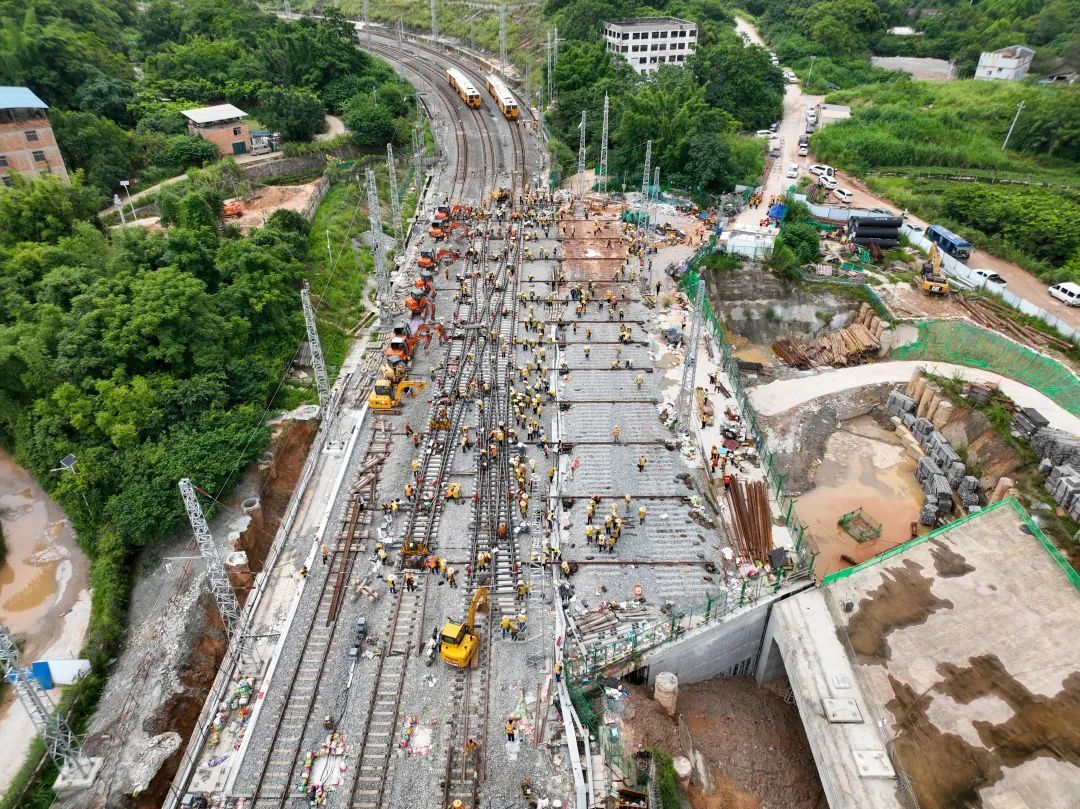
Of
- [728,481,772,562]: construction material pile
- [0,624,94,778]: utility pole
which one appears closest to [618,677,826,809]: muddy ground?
[728,481,772,562]: construction material pile

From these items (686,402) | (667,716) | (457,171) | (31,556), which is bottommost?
(31,556)

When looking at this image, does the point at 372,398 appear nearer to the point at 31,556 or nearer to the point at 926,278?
the point at 31,556

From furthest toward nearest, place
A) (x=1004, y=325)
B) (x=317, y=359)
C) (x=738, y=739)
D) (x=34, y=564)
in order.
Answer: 1. (x=1004, y=325)
2. (x=317, y=359)
3. (x=34, y=564)
4. (x=738, y=739)

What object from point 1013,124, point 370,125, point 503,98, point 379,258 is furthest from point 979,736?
point 503,98

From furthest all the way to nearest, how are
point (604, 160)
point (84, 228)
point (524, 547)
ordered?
point (604, 160) → point (84, 228) → point (524, 547)

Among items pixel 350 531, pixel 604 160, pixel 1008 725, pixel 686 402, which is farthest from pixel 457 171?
pixel 1008 725

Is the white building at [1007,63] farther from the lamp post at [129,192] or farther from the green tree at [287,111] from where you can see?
the lamp post at [129,192]

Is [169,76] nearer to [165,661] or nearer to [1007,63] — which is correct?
[165,661]
